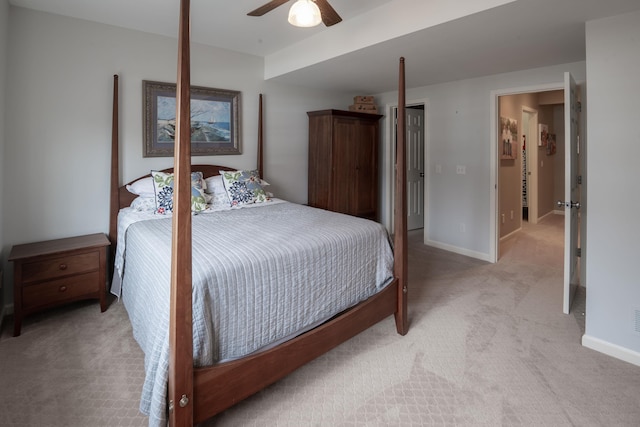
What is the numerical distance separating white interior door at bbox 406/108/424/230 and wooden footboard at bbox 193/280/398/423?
365 cm

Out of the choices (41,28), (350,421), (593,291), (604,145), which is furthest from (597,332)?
(41,28)

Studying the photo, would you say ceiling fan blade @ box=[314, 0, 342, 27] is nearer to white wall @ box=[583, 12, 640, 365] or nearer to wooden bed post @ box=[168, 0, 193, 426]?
wooden bed post @ box=[168, 0, 193, 426]

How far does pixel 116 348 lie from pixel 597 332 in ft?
10.3

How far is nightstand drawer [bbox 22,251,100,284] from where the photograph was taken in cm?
249

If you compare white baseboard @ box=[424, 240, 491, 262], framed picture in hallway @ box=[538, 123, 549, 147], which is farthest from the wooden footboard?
framed picture in hallway @ box=[538, 123, 549, 147]

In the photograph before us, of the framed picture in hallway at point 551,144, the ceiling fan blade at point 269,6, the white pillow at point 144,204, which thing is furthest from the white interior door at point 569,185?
the framed picture in hallway at point 551,144

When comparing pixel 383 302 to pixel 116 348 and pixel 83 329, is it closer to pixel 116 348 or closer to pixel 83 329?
pixel 116 348

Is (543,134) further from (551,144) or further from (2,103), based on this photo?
(2,103)

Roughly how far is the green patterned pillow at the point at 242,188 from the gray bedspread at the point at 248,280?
29.9 inches

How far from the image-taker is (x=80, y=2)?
2674 mm

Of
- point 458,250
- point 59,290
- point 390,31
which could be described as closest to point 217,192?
point 59,290

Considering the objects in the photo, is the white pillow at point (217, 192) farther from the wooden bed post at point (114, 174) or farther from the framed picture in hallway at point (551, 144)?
the framed picture in hallway at point (551, 144)

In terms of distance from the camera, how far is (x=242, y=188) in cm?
352

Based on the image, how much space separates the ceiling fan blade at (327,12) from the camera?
78.7 inches
